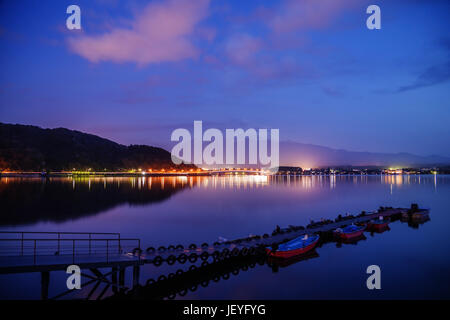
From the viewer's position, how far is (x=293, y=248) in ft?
72.2

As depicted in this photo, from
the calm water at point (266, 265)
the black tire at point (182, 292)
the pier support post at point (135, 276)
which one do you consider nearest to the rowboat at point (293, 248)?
the calm water at point (266, 265)

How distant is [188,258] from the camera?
60.7 feet

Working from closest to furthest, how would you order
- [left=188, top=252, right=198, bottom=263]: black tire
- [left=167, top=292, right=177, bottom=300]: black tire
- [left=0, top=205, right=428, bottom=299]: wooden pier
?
[left=0, top=205, right=428, bottom=299]: wooden pier, [left=167, top=292, right=177, bottom=300]: black tire, [left=188, top=252, right=198, bottom=263]: black tire

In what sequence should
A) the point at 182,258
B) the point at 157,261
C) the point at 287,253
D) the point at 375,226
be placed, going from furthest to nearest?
the point at 375,226 < the point at 287,253 < the point at 182,258 < the point at 157,261

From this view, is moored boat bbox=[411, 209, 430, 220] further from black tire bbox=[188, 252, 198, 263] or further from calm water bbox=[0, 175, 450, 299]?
black tire bbox=[188, 252, 198, 263]

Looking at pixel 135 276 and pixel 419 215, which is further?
pixel 419 215

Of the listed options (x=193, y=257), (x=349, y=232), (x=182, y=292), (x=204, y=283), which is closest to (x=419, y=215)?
(x=349, y=232)

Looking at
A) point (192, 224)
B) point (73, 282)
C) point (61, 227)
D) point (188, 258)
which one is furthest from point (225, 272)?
point (61, 227)

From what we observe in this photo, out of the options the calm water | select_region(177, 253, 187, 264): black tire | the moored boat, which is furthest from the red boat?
select_region(177, 253, 187, 264): black tire

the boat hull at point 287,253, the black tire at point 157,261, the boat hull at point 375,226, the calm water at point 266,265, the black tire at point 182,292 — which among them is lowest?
the calm water at point 266,265

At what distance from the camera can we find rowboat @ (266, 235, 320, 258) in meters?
21.3

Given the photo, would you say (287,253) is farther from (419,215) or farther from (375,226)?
(419,215)

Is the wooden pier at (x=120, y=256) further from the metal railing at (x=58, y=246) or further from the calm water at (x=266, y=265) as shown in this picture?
the calm water at (x=266, y=265)

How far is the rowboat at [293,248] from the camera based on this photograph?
21312 millimetres
